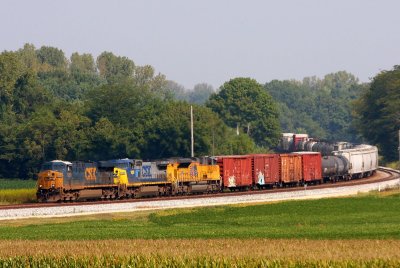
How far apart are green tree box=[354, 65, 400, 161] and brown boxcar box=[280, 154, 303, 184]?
60599 mm

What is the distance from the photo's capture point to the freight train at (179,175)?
6831 cm

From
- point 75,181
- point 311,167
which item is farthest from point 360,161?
point 75,181

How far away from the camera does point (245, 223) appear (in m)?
54.9

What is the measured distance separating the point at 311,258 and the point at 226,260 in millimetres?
2724

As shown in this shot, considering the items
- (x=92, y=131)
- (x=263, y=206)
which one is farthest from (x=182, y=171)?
(x=92, y=131)

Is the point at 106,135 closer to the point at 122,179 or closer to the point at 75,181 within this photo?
the point at 122,179

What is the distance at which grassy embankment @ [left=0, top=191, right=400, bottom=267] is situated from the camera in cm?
3050

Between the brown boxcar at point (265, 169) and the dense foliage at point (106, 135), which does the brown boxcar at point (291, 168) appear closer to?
the brown boxcar at point (265, 169)

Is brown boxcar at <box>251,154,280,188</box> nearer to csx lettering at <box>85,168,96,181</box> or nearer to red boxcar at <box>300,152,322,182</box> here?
red boxcar at <box>300,152,322,182</box>

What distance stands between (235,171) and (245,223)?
2552 centimetres

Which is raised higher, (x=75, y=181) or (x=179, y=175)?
(x=179, y=175)

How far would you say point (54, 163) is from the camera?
223 ft

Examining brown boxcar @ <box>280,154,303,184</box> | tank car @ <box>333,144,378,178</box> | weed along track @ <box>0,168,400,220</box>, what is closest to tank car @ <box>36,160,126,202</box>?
weed along track @ <box>0,168,400,220</box>

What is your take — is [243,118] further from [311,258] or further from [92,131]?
[311,258]
